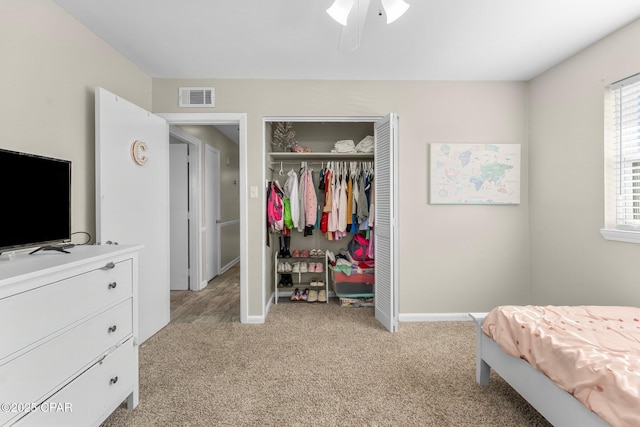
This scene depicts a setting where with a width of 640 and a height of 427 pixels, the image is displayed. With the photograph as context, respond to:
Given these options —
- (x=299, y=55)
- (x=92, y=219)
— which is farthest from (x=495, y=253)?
(x=92, y=219)

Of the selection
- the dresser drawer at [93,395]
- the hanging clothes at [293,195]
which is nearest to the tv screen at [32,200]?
the dresser drawer at [93,395]

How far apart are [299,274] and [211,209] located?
6.34ft

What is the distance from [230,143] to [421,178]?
13.2ft

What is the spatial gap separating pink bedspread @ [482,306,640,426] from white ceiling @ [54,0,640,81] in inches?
76.2

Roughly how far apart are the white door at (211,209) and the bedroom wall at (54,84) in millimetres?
2228

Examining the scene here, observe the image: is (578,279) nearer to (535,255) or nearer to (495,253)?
(535,255)

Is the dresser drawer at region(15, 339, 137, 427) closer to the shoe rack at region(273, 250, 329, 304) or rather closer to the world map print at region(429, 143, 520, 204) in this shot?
the shoe rack at region(273, 250, 329, 304)

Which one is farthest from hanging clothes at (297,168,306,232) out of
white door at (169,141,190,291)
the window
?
the window

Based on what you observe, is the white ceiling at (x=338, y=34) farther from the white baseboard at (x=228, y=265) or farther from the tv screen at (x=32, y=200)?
the white baseboard at (x=228, y=265)

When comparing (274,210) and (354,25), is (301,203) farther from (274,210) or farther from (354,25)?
(354,25)

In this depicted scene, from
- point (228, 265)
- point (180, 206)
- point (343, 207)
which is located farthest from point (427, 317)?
point (228, 265)

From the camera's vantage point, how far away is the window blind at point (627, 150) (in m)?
2.16

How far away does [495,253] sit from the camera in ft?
10.3

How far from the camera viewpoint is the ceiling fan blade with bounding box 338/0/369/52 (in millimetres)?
1517
